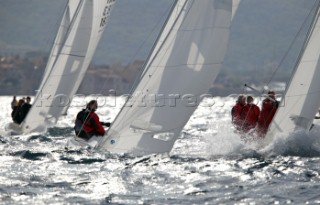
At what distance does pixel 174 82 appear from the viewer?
43.4ft

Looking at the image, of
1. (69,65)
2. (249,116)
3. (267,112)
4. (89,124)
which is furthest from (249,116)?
(69,65)

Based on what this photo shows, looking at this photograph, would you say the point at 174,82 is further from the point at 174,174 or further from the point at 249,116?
the point at 249,116

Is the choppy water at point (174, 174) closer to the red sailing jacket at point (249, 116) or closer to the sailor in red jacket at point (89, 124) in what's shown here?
the red sailing jacket at point (249, 116)

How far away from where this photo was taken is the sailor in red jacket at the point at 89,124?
14.7 m

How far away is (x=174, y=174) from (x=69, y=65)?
6777 mm

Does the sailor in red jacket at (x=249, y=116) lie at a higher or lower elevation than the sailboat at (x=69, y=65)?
lower

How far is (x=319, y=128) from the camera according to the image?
1469 centimetres

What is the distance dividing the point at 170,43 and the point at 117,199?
137 inches

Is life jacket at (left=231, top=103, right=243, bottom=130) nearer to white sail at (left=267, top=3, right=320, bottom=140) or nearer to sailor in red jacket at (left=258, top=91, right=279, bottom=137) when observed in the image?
sailor in red jacket at (left=258, top=91, right=279, bottom=137)

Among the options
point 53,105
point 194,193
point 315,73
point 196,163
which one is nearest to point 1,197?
point 194,193

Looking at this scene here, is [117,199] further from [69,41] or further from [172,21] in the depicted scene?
[69,41]

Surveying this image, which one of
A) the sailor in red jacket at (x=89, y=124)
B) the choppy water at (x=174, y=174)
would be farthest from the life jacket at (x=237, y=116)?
the sailor in red jacket at (x=89, y=124)

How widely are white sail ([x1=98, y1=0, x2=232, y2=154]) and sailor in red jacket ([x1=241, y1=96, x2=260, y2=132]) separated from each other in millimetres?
2223

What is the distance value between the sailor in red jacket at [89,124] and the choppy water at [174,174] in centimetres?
41
